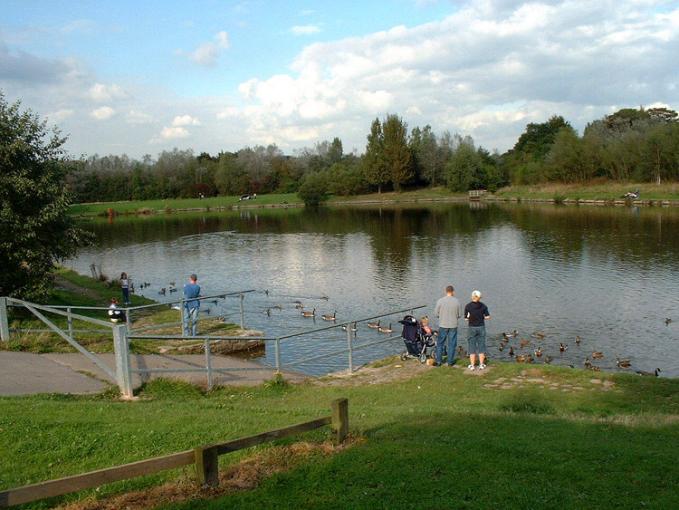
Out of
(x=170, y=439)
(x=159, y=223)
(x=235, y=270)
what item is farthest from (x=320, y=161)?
(x=170, y=439)

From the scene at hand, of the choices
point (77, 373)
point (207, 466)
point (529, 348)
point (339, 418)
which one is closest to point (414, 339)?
point (529, 348)

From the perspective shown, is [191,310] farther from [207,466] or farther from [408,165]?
[408,165]

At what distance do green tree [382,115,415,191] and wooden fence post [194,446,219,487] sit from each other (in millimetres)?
117455

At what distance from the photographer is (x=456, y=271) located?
3834cm

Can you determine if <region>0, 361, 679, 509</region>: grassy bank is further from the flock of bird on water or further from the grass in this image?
the grass

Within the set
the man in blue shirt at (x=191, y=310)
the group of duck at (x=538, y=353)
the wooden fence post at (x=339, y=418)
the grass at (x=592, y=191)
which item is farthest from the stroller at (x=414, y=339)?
the grass at (x=592, y=191)

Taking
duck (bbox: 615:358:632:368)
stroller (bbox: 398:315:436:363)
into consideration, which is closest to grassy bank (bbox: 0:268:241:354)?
stroller (bbox: 398:315:436:363)

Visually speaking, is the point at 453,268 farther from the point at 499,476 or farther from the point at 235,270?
the point at 499,476

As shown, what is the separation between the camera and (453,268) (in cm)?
3950

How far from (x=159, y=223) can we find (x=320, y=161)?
203 feet

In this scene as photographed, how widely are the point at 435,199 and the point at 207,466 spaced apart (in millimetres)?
114024

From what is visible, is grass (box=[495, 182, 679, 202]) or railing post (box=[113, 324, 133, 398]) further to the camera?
Answer: grass (box=[495, 182, 679, 202])

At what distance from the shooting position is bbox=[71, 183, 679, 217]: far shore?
83.8 meters

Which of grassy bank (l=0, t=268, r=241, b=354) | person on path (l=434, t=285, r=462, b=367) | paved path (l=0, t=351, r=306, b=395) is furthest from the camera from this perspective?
grassy bank (l=0, t=268, r=241, b=354)
